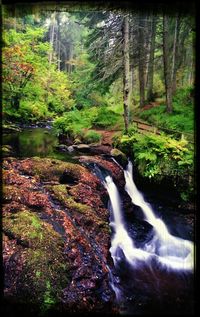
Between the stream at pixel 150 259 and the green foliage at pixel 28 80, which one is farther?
the green foliage at pixel 28 80

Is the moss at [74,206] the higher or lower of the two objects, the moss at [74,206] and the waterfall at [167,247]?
the higher

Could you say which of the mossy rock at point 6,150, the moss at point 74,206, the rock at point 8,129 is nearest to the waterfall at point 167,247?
the moss at point 74,206

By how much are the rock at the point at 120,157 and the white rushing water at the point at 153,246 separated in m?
1.64

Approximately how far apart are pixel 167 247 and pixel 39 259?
347 centimetres

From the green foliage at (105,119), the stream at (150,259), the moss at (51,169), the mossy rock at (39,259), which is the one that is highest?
the green foliage at (105,119)

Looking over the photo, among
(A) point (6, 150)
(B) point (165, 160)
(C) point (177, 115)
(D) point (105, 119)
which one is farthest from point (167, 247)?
(D) point (105, 119)

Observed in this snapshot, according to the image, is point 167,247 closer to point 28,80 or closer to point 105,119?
point 28,80

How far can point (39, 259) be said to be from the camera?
4.68 m

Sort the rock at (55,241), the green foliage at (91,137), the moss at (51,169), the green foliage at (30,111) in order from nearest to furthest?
the rock at (55,241) < the moss at (51,169) < the green foliage at (91,137) < the green foliage at (30,111)

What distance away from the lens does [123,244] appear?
675cm

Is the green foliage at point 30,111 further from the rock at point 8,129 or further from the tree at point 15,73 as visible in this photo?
the rock at point 8,129

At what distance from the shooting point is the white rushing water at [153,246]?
6.42 m

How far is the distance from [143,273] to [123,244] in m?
0.89

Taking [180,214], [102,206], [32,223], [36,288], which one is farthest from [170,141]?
[36,288]
